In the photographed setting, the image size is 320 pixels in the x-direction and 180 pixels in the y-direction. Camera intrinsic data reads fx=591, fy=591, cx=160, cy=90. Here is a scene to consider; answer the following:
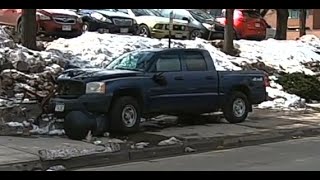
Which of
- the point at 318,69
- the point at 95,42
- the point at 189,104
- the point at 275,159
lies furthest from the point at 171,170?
the point at 318,69

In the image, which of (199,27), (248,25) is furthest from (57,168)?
(248,25)

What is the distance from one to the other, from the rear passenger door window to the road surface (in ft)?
8.48

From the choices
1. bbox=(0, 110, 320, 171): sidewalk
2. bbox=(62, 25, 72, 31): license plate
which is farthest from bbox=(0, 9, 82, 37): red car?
bbox=(0, 110, 320, 171): sidewalk

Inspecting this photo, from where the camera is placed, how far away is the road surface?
8500mm

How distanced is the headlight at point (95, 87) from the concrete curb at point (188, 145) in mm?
1576

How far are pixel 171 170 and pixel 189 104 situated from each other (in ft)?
14.4

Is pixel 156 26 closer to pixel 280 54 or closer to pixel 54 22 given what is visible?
pixel 280 54

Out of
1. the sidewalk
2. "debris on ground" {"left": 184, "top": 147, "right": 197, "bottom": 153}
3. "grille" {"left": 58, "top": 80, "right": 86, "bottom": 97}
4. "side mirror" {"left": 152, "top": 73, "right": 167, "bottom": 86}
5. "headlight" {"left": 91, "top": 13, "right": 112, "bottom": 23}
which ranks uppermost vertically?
"headlight" {"left": 91, "top": 13, "right": 112, "bottom": 23}

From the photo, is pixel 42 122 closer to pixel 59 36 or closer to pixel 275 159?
pixel 275 159

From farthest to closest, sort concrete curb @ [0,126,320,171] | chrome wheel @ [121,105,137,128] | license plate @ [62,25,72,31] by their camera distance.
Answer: license plate @ [62,25,72,31] → chrome wheel @ [121,105,137,128] → concrete curb @ [0,126,320,171]

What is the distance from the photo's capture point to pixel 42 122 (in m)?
12.0

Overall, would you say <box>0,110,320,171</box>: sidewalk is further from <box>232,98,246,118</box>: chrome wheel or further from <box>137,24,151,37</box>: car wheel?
<box>137,24,151,37</box>: car wheel

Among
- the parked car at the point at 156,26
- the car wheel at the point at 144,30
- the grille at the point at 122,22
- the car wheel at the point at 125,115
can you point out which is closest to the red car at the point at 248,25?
the parked car at the point at 156,26

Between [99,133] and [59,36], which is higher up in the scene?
[59,36]
